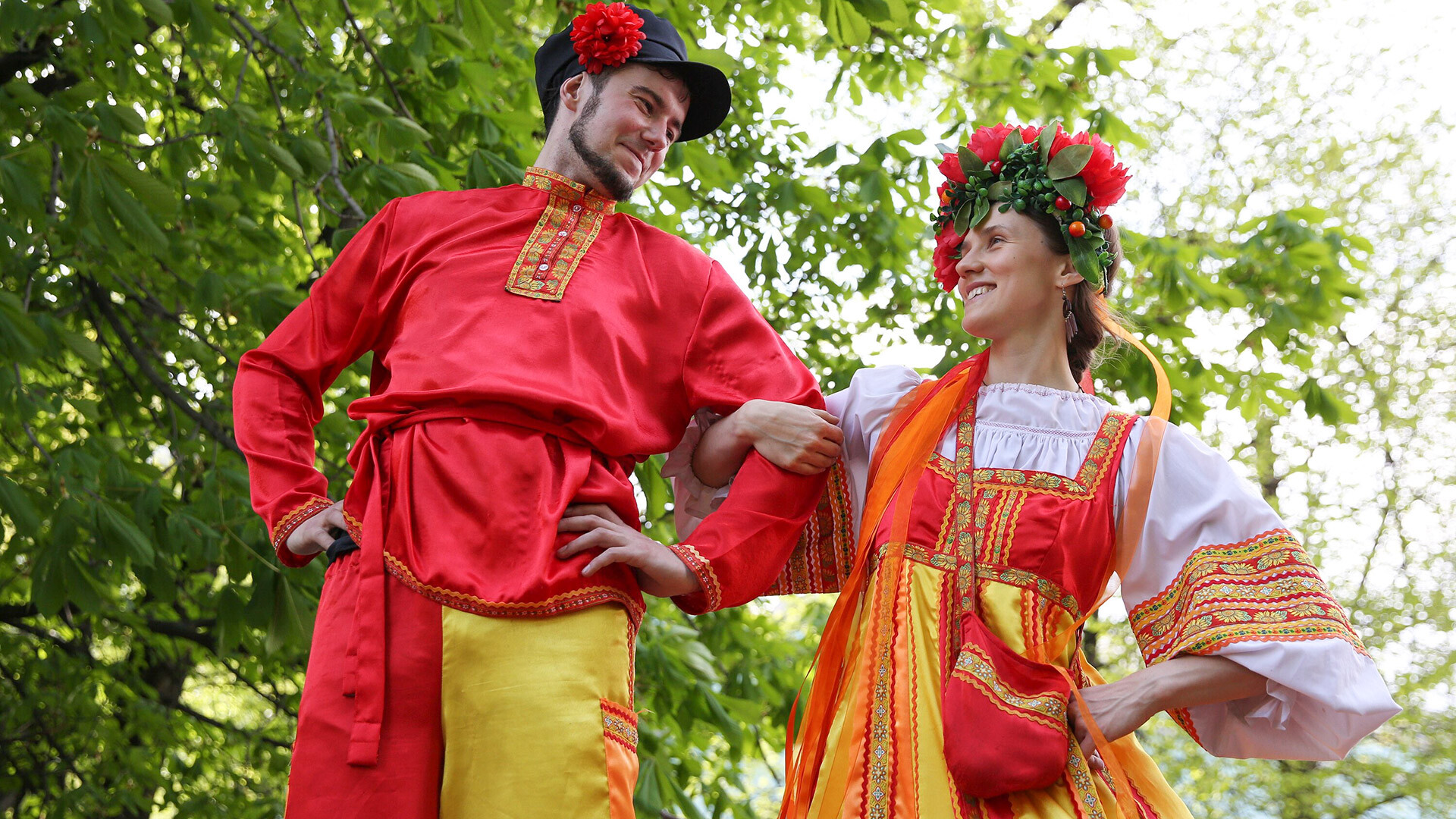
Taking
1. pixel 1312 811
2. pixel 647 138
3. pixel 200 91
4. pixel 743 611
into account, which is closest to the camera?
pixel 647 138

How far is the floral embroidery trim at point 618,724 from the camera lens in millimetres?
1633

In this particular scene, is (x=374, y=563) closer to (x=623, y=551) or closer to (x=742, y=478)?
(x=623, y=551)

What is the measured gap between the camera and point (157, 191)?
2.53m

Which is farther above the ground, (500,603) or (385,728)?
(500,603)

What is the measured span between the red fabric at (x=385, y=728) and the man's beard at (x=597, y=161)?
29.9 inches

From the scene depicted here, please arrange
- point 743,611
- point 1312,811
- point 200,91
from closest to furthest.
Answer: point 200,91 < point 743,611 < point 1312,811

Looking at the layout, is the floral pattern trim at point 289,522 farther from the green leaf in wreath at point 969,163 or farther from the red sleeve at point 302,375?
the green leaf in wreath at point 969,163

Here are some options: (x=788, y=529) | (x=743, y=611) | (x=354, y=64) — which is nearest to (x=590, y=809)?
(x=788, y=529)

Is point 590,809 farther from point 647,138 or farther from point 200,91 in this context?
point 200,91

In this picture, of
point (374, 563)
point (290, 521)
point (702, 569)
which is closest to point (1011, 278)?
point (702, 569)

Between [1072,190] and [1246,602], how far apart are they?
0.76 meters

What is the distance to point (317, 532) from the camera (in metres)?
1.81

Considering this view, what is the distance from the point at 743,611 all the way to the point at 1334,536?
290 inches

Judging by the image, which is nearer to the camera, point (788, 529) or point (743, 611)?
point (788, 529)
